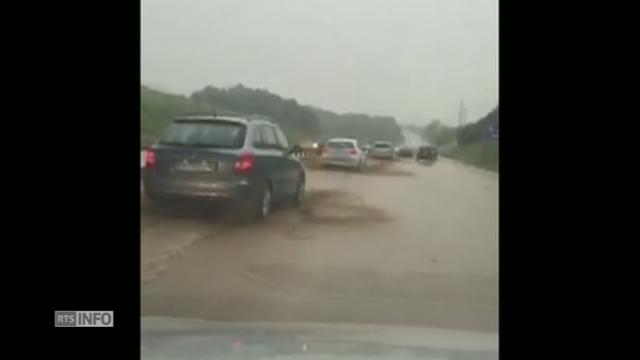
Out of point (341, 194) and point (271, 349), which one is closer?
point (271, 349)

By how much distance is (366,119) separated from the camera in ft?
25.9

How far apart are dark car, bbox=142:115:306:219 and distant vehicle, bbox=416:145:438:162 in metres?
1.04

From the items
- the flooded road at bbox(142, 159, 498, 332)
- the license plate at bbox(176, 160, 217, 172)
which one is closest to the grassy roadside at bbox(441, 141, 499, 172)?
the flooded road at bbox(142, 159, 498, 332)

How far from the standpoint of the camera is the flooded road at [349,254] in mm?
7680

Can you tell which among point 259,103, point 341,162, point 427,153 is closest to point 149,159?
point 259,103

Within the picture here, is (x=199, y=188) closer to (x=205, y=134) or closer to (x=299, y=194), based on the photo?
(x=205, y=134)

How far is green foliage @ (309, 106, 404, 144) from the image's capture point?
25.9ft

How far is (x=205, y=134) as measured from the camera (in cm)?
809

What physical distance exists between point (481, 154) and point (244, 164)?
2061 millimetres

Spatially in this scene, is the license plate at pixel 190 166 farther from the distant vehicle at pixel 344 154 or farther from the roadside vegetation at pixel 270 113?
the distant vehicle at pixel 344 154

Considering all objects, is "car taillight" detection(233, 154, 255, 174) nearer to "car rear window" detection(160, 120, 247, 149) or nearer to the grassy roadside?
"car rear window" detection(160, 120, 247, 149)
